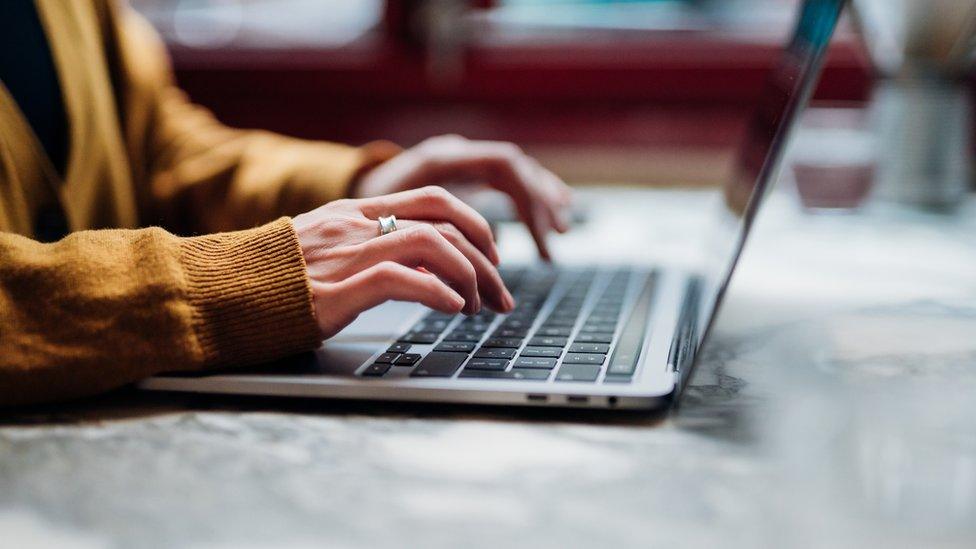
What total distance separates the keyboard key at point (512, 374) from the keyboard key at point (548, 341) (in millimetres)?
52

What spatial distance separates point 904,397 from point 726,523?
0.65 ft

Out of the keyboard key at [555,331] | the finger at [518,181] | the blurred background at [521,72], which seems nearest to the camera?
the keyboard key at [555,331]

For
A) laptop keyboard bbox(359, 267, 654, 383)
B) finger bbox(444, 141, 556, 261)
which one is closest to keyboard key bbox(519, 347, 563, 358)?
laptop keyboard bbox(359, 267, 654, 383)

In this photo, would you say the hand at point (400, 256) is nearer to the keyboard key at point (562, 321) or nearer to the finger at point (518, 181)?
the keyboard key at point (562, 321)

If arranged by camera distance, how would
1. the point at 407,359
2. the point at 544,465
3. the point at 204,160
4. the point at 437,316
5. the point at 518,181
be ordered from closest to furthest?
the point at 544,465 → the point at 407,359 → the point at 437,316 → the point at 518,181 → the point at 204,160

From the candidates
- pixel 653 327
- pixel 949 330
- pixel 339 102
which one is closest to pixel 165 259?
pixel 653 327

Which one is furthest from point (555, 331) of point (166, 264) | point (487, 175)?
point (487, 175)

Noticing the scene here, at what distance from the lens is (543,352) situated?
1.70 feet

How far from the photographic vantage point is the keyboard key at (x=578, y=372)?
18.5 inches

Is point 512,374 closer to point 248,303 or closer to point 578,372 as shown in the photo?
point 578,372

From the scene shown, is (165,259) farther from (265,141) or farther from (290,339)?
(265,141)

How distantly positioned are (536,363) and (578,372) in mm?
27

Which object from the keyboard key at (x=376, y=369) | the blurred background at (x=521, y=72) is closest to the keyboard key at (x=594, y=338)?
the keyboard key at (x=376, y=369)

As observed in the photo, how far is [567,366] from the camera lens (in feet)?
1.60
